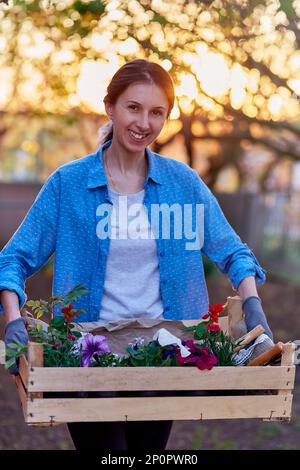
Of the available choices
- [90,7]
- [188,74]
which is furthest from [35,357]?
[188,74]

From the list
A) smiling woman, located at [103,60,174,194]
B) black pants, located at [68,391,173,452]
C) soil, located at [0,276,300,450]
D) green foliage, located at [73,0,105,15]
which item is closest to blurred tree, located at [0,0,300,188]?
green foliage, located at [73,0,105,15]

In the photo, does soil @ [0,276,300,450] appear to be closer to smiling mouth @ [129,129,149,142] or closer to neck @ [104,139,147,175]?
neck @ [104,139,147,175]

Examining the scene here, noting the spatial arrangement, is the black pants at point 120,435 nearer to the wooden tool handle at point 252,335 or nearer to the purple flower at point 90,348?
the purple flower at point 90,348

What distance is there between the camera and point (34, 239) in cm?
300

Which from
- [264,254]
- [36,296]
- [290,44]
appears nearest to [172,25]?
[290,44]

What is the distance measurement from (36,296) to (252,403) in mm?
7419

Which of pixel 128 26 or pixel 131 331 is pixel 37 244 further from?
pixel 128 26

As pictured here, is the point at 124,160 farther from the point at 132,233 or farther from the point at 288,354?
the point at 288,354

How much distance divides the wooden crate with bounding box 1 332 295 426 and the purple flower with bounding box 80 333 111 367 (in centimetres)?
12

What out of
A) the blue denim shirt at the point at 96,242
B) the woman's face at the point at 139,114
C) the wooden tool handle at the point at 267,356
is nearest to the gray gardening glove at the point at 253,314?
the blue denim shirt at the point at 96,242

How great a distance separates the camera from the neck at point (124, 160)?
10.4ft

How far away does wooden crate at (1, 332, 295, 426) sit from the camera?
8.00 ft

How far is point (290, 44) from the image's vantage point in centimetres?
481

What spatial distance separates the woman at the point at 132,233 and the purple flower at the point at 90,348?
420 millimetres
